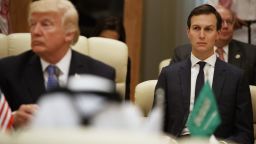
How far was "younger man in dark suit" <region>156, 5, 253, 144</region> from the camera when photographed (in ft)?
8.36

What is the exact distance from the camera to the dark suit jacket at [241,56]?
125 inches

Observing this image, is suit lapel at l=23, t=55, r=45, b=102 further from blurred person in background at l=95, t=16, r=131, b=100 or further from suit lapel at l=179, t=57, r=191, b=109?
blurred person in background at l=95, t=16, r=131, b=100

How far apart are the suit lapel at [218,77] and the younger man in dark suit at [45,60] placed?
631mm

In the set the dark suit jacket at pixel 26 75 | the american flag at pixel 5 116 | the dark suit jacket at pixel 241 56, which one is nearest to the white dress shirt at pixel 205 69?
the dark suit jacket at pixel 241 56

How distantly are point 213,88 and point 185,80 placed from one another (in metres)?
0.14

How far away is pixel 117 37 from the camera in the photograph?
13.0 ft

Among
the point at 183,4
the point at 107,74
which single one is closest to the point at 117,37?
the point at 183,4

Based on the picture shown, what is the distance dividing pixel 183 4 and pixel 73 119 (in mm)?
3570

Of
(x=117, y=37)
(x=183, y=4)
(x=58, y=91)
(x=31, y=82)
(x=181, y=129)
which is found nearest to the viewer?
(x=58, y=91)

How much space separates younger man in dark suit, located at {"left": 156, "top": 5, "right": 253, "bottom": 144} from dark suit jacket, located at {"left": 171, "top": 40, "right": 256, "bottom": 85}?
45 centimetres

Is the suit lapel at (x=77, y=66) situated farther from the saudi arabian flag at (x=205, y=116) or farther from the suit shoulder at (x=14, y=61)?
the saudi arabian flag at (x=205, y=116)

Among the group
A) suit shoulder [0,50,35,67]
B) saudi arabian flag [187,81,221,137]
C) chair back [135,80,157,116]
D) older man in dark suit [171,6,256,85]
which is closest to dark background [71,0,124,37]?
older man in dark suit [171,6,256,85]

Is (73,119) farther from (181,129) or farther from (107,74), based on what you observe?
(181,129)

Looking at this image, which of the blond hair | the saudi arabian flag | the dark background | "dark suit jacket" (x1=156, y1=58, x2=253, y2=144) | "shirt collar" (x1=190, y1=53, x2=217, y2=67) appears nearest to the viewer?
the saudi arabian flag
